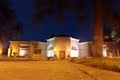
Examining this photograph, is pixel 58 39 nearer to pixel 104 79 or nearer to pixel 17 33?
pixel 17 33

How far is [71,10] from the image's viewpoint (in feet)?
55.3

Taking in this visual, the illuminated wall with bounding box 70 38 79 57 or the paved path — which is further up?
the illuminated wall with bounding box 70 38 79 57

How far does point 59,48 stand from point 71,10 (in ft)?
71.8

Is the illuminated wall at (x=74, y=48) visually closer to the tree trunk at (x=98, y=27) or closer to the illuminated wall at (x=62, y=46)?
the illuminated wall at (x=62, y=46)

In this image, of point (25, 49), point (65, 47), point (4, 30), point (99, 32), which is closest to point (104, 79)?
point (99, 32)

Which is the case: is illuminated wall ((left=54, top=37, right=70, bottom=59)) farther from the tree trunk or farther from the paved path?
the paved path

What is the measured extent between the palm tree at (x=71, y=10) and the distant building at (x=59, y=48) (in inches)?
832

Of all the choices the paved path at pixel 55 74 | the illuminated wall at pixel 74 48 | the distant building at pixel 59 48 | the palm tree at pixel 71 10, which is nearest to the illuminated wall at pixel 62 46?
the distant building at pixel 59 48

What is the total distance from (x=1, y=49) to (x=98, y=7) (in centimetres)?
2788

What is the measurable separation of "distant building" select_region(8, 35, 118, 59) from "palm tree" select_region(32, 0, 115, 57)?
21.1m

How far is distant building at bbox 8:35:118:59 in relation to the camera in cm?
3825

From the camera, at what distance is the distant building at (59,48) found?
125 ft

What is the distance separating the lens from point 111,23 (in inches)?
705

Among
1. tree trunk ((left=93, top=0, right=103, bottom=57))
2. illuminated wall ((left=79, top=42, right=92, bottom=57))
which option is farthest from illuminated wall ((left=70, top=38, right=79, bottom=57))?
tree trunk ((left=93, top=0, right=103, bottom=57))
